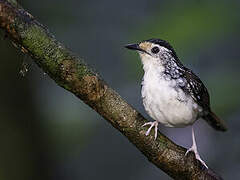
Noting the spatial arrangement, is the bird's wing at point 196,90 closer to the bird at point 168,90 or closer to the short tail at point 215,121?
the bird at point 168,90

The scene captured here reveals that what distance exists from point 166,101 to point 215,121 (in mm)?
883

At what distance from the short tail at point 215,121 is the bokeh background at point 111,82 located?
248mm

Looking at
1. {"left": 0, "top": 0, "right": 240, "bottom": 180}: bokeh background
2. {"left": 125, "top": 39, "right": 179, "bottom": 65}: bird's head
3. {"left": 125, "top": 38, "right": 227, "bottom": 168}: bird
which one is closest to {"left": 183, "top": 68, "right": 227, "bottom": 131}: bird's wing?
{"left": 125, "top": 38, "right": 227, "bottom": 168}: bird

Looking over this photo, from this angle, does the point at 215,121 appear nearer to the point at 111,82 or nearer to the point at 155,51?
the point at 155,51

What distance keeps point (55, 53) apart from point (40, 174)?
1.99 metres

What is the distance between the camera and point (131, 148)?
6172mm

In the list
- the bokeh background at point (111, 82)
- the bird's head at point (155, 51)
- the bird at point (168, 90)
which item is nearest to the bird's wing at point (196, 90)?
the bird at point (168, 90)

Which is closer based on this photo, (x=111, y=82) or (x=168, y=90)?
(x=168, y=90)

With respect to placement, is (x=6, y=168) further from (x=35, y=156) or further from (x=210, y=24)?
(x=210, y=24)

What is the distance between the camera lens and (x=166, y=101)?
13.3ft

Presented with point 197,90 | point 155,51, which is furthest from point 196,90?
point 155,51

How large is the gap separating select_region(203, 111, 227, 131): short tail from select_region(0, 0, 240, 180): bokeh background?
0.25 meters

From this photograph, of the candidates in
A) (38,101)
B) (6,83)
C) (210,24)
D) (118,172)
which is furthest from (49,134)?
(210,24)

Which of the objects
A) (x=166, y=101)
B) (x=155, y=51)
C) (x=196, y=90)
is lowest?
(x=166, y=101)
